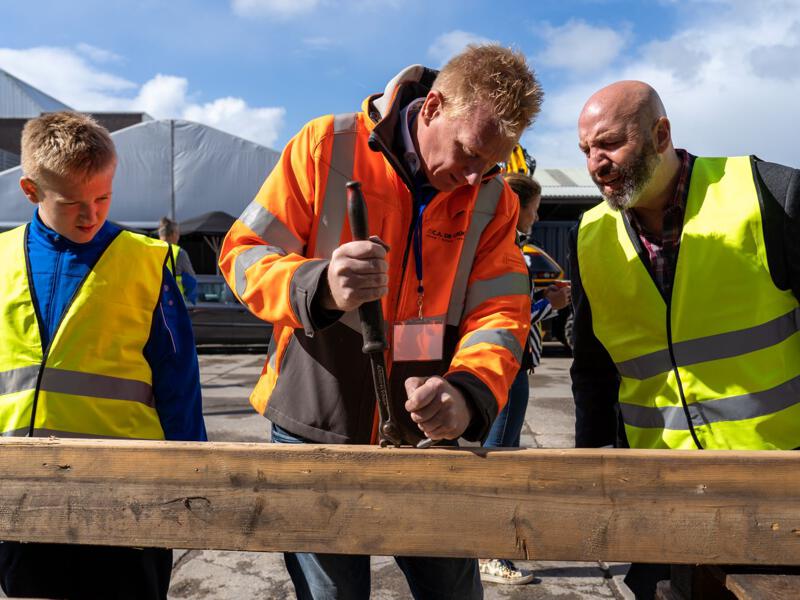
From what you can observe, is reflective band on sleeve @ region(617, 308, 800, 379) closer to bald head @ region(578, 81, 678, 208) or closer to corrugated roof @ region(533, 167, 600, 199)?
bald head @ region(578, 81, 678, 208)

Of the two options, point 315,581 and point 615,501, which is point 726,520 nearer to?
point 615,501

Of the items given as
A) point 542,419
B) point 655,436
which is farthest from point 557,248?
point 655,436

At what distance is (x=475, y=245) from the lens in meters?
1.64

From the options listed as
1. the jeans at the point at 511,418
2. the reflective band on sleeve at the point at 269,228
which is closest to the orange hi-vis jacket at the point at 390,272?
the reflective band on sleeve at the point at 269,228

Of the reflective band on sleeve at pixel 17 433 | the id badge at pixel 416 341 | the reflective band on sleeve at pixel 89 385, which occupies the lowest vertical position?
the reflective band on sleeve at pixel 17 433

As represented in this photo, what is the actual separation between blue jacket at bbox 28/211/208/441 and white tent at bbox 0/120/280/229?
1657 cm

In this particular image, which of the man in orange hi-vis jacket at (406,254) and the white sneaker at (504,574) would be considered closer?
the man in orange hi-vis jacket at (406,254)

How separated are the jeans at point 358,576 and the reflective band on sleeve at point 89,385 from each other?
0.46m

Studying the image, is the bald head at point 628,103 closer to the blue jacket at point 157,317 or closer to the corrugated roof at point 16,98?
the blue jacket at point 157,317

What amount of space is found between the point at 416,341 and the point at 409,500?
418 millimetres

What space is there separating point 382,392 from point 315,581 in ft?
1.99

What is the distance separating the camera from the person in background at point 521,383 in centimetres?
310

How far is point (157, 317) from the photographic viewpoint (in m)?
1.89

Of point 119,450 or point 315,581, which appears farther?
point 315,581
